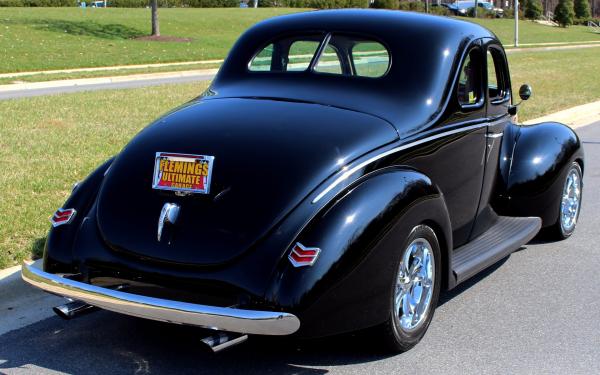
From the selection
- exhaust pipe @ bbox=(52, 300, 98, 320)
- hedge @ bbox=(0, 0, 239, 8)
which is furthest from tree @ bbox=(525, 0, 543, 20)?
exhaust pipe @ bbox=(52, 300, 98, 320)

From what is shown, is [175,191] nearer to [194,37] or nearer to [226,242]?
[226,242]

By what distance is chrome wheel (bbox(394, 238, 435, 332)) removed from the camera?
439 centimetres

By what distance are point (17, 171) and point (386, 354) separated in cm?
525

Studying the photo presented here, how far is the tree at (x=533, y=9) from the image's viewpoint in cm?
8312

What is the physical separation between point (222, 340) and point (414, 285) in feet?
3.86

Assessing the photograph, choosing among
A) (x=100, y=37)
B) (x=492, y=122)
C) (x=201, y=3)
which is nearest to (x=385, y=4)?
(x=201, y=3)

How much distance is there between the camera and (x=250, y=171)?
169 inches

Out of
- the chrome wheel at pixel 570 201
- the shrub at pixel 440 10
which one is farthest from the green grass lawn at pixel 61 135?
the shrub at pixel 440 10

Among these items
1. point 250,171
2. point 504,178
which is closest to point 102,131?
point 504,178

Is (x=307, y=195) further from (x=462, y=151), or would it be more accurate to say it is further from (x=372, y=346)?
(x=462, y=151)

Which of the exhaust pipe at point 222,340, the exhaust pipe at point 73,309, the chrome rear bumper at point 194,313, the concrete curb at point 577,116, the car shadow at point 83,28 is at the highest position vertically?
the car shadow at point 83,28

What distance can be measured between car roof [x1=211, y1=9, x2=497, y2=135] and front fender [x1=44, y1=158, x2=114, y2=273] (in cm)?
105

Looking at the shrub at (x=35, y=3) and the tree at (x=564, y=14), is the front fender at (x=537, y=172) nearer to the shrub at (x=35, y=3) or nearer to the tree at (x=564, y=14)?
the shrub at (x=35, y=3)

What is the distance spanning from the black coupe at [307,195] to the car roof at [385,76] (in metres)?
0.01
